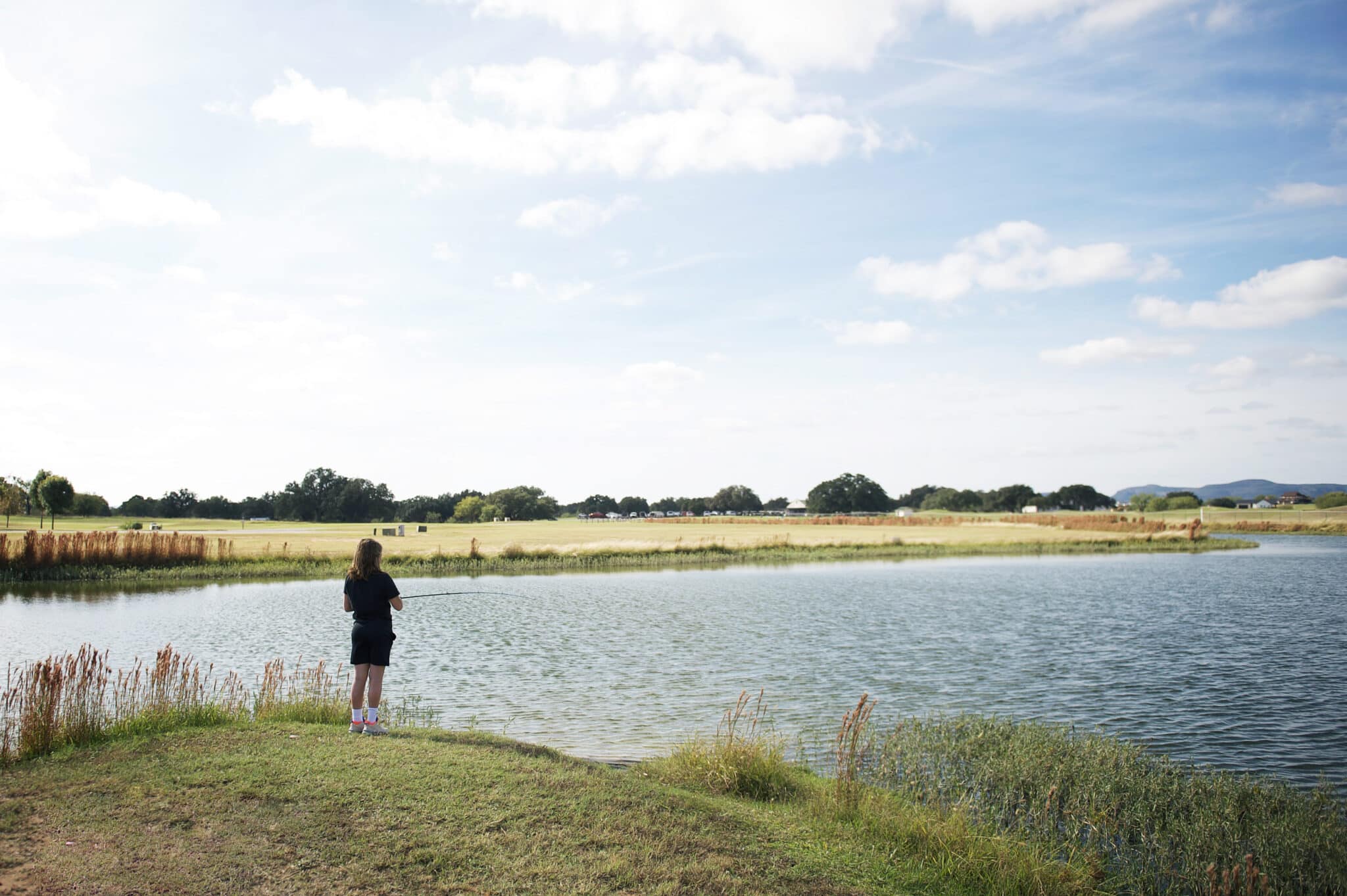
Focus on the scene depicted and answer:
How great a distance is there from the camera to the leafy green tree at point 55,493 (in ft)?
303

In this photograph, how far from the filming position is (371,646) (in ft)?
35.1

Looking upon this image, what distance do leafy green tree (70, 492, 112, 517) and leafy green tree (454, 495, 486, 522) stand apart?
55.1 m

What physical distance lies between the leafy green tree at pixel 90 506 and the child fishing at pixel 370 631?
140 m

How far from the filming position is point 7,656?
20.0m

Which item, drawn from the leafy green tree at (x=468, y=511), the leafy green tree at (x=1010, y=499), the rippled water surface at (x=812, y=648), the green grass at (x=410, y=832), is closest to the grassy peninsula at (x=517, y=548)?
the rippled water surface at (x=812, y=648)

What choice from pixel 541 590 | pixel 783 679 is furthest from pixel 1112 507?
pixel 783 679

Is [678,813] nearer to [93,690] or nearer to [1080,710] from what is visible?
[93,690]

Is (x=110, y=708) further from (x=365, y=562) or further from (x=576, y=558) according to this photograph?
(x=576, y=558)

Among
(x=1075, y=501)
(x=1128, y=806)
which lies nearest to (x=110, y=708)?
(x=1128, y=806)

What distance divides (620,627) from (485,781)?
18465 mm

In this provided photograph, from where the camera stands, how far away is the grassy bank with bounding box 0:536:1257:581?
40.9m

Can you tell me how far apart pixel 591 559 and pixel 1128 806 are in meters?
45.5

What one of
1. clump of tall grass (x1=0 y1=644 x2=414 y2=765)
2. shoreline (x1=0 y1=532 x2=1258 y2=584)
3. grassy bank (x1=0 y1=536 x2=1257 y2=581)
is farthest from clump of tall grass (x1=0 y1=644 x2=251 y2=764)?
grassy bank (x1=0 y1=536 x2=1257 y2=581)

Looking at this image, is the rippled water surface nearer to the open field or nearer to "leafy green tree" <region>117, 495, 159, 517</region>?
the open field
